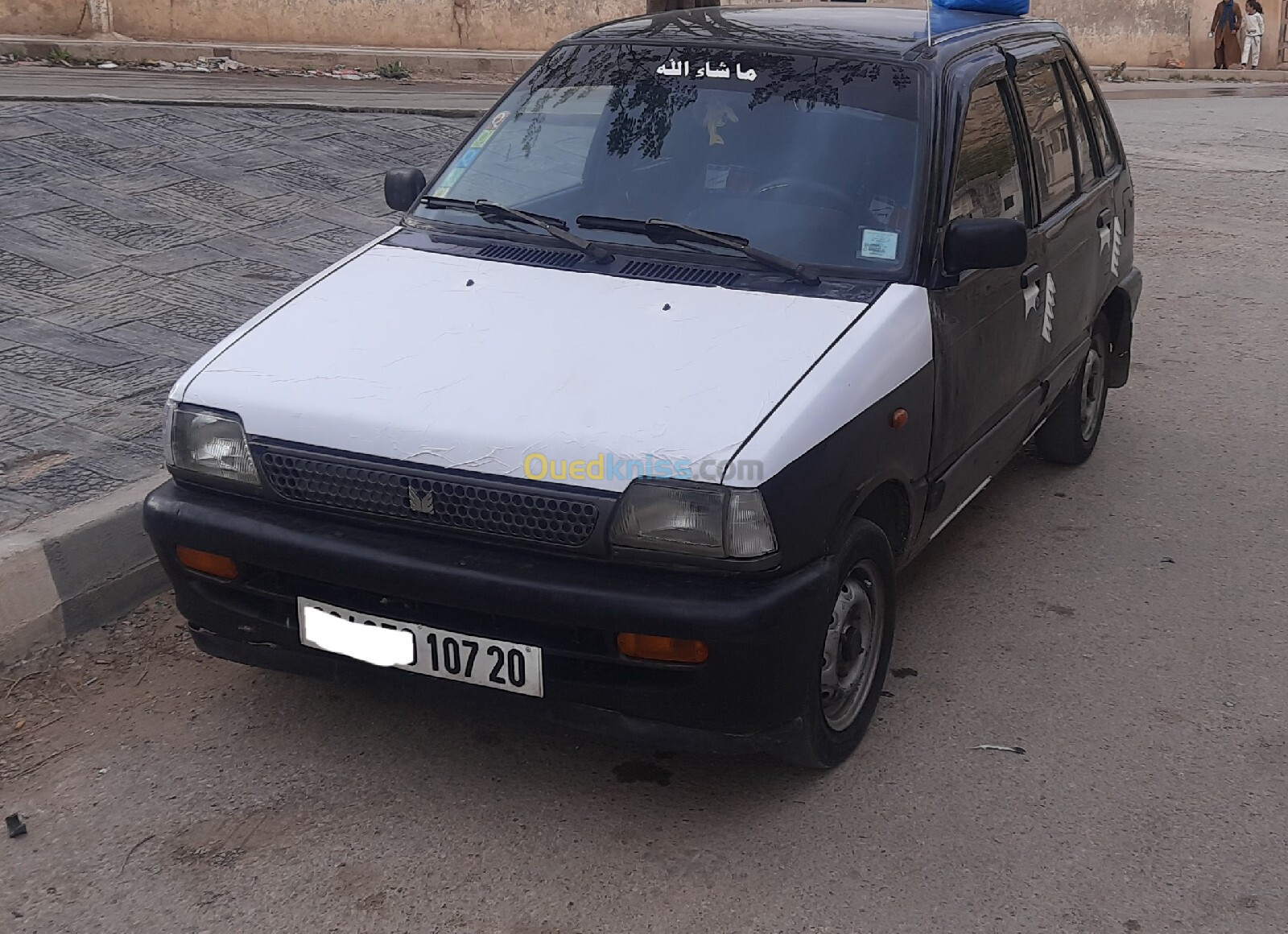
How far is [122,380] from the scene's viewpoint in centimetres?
555

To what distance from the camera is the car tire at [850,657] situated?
125 inches

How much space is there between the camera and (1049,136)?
15.6 feet

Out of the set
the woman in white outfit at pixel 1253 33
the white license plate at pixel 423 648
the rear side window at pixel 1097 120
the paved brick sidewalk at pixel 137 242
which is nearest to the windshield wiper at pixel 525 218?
the white license plate at pixel 423 648

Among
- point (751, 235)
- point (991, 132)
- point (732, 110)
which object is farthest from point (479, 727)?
point (991, 132)

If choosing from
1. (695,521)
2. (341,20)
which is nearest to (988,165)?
(695,521)

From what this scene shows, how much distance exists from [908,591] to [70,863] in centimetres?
267

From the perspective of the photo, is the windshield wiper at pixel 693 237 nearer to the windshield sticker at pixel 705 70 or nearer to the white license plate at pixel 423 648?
the windshield sticker at pixel 705 70

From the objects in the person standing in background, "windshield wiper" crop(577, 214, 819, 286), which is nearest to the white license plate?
"windshield wiper" crop(577, 214, 819, 286)

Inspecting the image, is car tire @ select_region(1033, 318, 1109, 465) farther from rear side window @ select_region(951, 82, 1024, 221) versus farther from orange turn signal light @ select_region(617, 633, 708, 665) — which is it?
orange turn signal light @ select_region(617, 633, 708, 665)

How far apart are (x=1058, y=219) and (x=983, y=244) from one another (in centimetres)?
124

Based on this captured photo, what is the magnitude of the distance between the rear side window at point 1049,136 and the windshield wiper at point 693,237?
1387mm

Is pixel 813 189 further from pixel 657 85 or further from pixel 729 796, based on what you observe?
pixel 729 796

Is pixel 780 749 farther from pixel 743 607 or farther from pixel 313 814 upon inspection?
pixel 313 814

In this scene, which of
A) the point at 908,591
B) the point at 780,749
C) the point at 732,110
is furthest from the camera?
the point at 908,591
